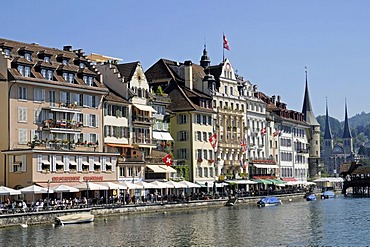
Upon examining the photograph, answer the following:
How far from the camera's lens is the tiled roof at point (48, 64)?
279 ft

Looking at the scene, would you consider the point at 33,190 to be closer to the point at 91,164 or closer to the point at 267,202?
the point at 91,164

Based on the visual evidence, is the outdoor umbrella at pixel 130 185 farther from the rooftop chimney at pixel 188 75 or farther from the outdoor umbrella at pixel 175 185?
the rooftop chimney at pixel 188 75

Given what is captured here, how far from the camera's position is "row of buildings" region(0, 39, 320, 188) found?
276 feet

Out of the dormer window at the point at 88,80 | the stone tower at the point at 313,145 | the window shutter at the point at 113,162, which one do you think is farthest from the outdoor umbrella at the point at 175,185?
the stone tower at the point at 313,145

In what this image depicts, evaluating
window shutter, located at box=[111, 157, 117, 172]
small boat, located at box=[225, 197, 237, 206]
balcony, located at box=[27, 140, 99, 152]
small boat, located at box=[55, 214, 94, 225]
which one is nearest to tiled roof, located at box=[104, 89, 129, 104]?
balcony, located at box=[27, 140, 99, 152]

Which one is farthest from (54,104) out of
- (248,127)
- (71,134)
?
(248,127)

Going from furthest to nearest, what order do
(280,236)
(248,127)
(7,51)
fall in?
(248,127)
(7,51)
(280,236)

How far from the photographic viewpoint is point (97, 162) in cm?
9319

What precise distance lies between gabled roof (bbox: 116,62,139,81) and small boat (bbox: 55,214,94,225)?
105ft

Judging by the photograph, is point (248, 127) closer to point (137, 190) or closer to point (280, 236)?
point (137, 190)

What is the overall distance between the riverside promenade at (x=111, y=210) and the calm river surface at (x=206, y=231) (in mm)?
1467

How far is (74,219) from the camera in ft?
246

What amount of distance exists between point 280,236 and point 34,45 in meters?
43.1

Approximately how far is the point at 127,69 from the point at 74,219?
36025 mm
